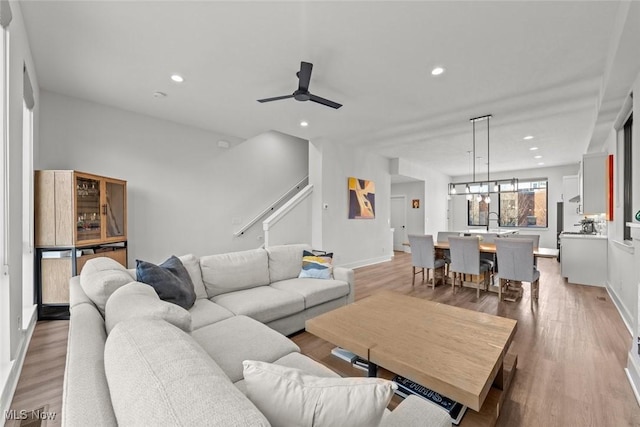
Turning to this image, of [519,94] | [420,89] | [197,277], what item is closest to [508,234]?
[519,94]

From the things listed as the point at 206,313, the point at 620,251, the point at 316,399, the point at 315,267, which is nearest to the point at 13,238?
the point at 206,313

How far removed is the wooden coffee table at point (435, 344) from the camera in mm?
1453

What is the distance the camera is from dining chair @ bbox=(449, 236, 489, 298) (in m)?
4.21

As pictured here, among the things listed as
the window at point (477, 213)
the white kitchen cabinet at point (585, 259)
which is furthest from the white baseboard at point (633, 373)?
the window at point (477, 213)

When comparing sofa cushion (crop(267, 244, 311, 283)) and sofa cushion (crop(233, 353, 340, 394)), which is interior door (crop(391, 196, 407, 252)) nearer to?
sofa cushion (crop(267, 244, 311, 283))

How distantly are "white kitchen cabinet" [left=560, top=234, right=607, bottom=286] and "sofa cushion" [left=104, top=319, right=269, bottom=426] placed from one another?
20.9ft

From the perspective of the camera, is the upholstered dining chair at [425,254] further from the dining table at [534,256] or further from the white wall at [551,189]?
the white wall at [551,189]

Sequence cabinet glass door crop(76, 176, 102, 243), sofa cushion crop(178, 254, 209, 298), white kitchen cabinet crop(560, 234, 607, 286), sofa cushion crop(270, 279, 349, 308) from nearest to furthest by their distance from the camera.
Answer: sofa cushion crop(178, 254, 209, 298) < sofa cushion crop(270, 279, 349, 308) < cabinet glass door crop(76, 176, 102, 243) < white kitchen cabinet crop(560, 234, 607, 286)

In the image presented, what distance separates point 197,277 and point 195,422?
7.61 feet

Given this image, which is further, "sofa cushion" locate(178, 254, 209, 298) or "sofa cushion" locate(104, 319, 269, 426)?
"sofa cushion" locate(178, 254, 209, 298)

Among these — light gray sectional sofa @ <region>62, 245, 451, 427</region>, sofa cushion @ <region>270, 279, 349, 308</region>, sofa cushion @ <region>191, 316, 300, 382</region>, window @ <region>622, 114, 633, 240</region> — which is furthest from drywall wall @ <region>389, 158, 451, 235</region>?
sofa cushion @ <region>191, 316, 300, 382</region>

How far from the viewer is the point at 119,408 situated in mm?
686

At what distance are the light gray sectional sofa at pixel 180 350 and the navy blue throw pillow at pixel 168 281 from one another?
16 cm

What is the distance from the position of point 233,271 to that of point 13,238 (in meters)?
1.71
